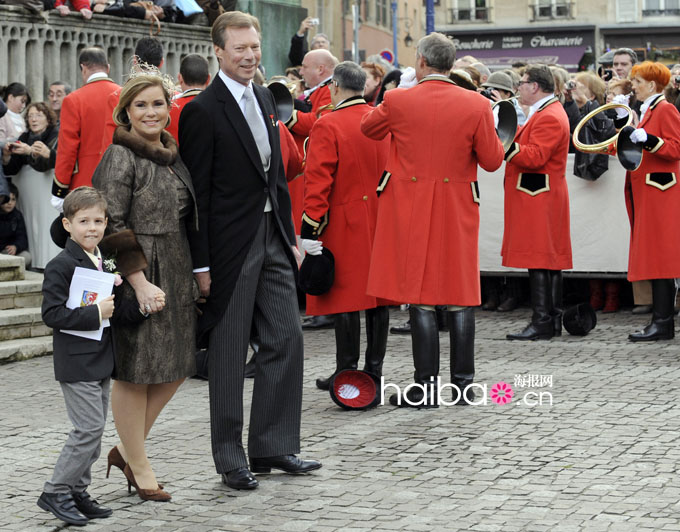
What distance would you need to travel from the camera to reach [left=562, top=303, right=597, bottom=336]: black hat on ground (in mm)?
10695

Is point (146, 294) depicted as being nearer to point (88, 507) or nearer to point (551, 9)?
point (88, 507)

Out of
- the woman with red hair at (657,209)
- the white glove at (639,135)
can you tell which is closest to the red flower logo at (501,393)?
the woman with red hair at (657,209)

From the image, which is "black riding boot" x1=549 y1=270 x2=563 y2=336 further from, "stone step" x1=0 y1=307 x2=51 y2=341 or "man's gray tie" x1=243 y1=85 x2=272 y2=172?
"man's gray tie" x1=243 y1=85 x2=272 y2=172

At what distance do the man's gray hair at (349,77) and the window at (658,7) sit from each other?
47065 millimetres

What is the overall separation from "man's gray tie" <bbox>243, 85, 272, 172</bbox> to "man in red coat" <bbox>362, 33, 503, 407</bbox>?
167 centimetres

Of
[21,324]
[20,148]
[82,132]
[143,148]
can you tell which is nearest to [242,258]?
[143,148]

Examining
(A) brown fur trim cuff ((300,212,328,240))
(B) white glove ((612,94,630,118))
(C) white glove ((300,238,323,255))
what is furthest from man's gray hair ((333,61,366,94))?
(B) white glove ((612,94,630,118))

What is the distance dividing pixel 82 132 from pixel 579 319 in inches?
165

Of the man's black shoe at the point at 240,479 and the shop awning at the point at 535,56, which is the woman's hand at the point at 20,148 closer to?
the man's black shoe at the point at 240,479

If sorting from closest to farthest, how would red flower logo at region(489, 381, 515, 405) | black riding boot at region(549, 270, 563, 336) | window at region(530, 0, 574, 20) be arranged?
red flower logo at region(489, 381, 515, 405), black riding boot at region(549, 270, 563, 336), window at region(530, 0, 574, 20)

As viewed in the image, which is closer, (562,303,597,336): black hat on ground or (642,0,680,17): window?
(562,303,597,336): black hat on ground

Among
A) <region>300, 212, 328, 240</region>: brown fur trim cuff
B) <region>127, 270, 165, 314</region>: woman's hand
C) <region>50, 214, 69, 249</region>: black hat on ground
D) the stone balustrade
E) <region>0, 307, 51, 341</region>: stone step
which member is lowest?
<region>0, 307, 51, 341</region>: stone step

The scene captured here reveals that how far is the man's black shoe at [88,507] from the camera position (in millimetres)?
5637

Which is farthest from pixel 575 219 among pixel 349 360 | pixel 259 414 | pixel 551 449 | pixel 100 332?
pixel 100 332
